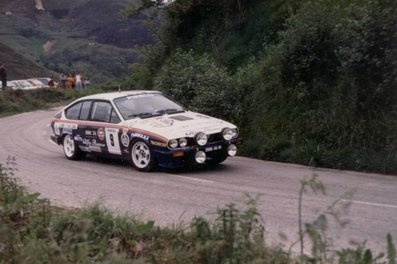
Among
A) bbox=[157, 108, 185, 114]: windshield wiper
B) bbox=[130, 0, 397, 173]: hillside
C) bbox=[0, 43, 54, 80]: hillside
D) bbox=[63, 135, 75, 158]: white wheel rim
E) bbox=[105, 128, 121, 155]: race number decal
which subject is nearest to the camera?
bbox=[130, 0, 397, 173]: hillside

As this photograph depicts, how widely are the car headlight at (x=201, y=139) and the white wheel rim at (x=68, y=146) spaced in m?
3.79

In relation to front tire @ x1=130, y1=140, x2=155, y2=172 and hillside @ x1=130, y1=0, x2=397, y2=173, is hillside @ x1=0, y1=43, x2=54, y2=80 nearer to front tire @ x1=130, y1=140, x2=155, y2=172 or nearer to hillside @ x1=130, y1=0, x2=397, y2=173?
hillside @ x1=130, y1=0, x2=397, y2=173

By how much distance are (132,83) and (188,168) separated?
17786mm

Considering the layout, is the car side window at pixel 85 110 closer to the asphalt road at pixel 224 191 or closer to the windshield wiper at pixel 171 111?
the asphalt road at pixel 224 191

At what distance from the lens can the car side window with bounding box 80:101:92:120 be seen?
14961 millimetres

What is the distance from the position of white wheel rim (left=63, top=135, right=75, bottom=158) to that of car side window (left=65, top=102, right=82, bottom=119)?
464mm

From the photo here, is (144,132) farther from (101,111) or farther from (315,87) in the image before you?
(315,87)

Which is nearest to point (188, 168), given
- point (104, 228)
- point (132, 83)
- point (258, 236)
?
point (104, 228)

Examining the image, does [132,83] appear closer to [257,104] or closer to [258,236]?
[257,104]

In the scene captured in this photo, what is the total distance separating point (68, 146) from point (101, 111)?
1.62 m

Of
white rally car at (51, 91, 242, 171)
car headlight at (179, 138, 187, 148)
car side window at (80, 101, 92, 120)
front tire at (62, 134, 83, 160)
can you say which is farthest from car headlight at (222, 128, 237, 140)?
front tire at (62, 134, 83, 160)

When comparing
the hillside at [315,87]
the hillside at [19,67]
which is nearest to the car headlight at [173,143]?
the hillside at [315,87]

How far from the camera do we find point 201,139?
42.1 feet

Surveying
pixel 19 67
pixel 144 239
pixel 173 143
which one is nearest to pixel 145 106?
pixel 173 143
